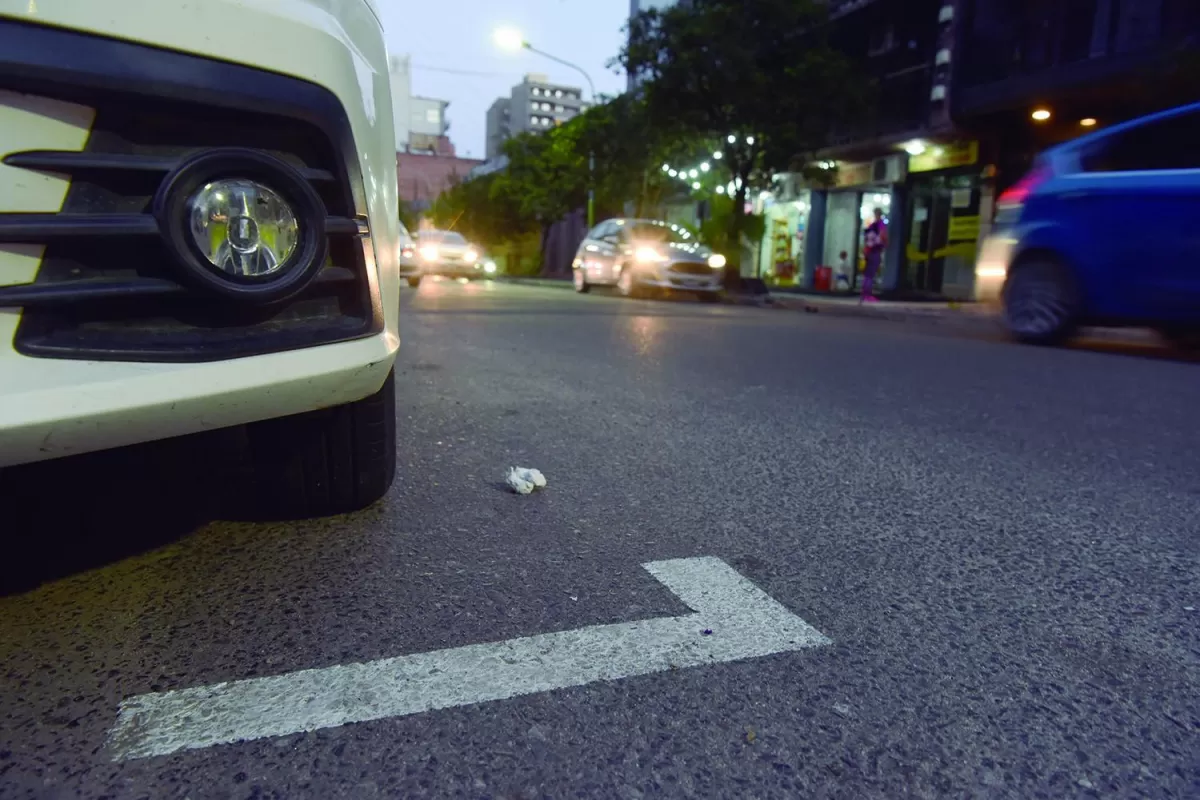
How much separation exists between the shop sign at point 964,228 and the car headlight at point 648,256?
290 inches

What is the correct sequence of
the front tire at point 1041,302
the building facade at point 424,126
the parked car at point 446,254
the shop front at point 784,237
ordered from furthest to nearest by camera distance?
A: 1. the building facade at point 424,126
2. the shop front at point 784,237
3. the parked car at point 446,254
4. the front tire at point 1041,302

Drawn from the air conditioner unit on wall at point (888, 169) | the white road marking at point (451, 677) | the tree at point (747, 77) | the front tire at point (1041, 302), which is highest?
the tree at point (747, 77)

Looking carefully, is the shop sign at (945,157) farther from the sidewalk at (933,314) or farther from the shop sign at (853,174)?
the sidewalk at (933,314)

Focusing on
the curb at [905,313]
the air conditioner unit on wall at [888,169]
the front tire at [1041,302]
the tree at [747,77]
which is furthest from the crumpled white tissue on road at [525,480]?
the air conditioner unit on wall at [888,169]

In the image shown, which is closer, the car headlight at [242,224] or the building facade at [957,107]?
the car headlight at [242,224]

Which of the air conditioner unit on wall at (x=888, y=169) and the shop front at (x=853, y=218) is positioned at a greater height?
the air conditioner unit on wall at (x=888, y=169)

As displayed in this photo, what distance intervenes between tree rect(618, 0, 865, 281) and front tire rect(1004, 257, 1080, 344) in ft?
34.6

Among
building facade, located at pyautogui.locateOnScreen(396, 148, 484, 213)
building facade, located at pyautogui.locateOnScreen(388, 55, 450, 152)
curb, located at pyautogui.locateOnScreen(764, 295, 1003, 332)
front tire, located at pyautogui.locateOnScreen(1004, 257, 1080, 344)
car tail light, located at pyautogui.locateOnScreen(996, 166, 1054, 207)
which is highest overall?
building facade, located at pyautogui.locateOnScreen(388, 55, 450, 152)

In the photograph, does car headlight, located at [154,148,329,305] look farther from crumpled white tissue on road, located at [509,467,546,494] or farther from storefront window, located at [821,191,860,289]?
storefront window, located at [821,191,860,289]

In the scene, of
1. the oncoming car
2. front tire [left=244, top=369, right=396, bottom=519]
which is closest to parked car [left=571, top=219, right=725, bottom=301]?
front tire [left=244, top=369, right=396, bottom=519]

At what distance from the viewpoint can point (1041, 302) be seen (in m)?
7.59

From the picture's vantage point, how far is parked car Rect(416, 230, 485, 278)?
23344mm

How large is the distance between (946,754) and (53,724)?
1.33 meters

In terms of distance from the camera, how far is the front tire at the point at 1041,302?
7328 mm
